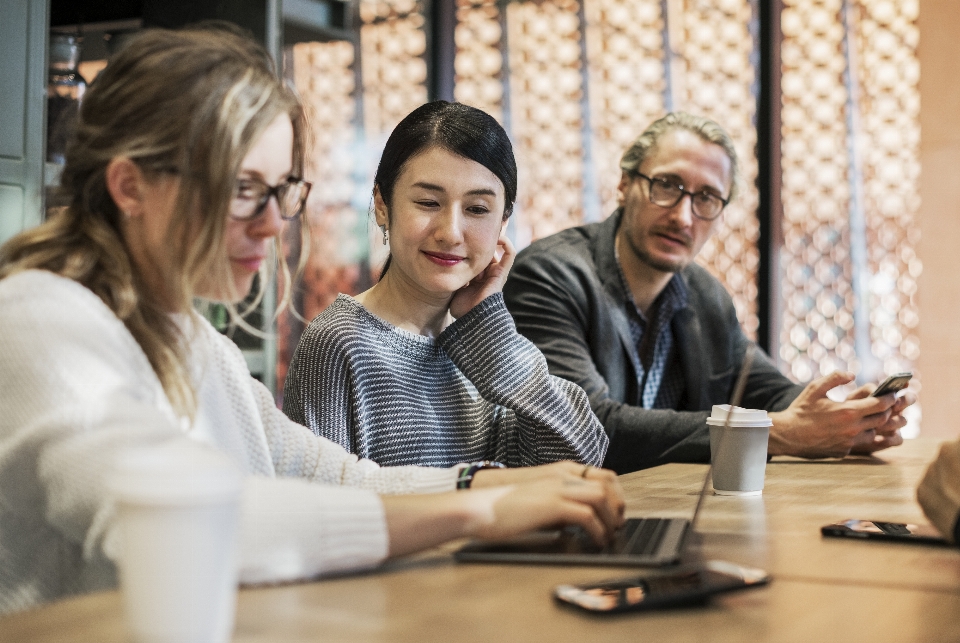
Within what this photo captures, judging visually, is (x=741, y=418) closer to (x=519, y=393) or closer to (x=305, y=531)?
(x=519, y=393)

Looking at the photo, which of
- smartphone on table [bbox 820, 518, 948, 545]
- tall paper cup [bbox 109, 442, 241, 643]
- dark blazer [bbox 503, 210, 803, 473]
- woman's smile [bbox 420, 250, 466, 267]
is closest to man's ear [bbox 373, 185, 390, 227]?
woman's smile [bbox 420, 250, 466, 267]

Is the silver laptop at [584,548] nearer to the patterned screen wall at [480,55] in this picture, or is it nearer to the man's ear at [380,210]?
the man's ear at [380,210]

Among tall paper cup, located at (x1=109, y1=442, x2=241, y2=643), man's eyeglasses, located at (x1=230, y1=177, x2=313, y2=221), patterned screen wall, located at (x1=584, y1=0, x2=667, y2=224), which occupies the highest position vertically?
patterned screen wall, located at (x1=584, y1=0, x2=667, y2=224)

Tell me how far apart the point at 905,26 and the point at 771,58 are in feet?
1.83

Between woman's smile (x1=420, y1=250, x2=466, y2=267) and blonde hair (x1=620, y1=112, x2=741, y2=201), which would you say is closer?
woman's smile (x1=420, y1=250, x2=466, y2=267)

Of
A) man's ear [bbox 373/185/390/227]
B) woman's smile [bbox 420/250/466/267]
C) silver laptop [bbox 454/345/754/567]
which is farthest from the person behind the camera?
man's ear [bbox 373/185/390/227]

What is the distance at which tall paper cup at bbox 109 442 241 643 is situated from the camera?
1.92 ft

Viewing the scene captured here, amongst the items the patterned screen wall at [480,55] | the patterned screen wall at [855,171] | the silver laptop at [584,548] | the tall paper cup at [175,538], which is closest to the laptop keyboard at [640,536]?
the silver laptop at [584,548]

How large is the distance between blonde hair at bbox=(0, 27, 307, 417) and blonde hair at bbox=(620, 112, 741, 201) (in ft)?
5.54

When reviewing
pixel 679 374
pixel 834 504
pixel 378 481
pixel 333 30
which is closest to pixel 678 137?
pixel 679 374

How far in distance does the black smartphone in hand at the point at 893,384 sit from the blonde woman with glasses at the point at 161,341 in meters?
1.20

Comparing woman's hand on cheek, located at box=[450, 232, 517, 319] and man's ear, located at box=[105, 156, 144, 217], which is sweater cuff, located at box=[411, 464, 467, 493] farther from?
woman's hand on cheek, located at box=[450, 232, 517, 319]

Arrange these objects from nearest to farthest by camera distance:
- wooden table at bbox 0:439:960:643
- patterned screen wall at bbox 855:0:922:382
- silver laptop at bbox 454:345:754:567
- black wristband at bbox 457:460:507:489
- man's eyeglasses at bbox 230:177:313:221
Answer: wooden table at bbox 0:439:960:643 < silver laptop at bbox 454:345:754:567 < man's eyeglasses at bbox 230:177:313:221 < black wristband at bbox 457:460:507:489 < patterned screen wall at bbox 855:0:922:382

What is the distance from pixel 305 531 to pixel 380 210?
1.16 m
